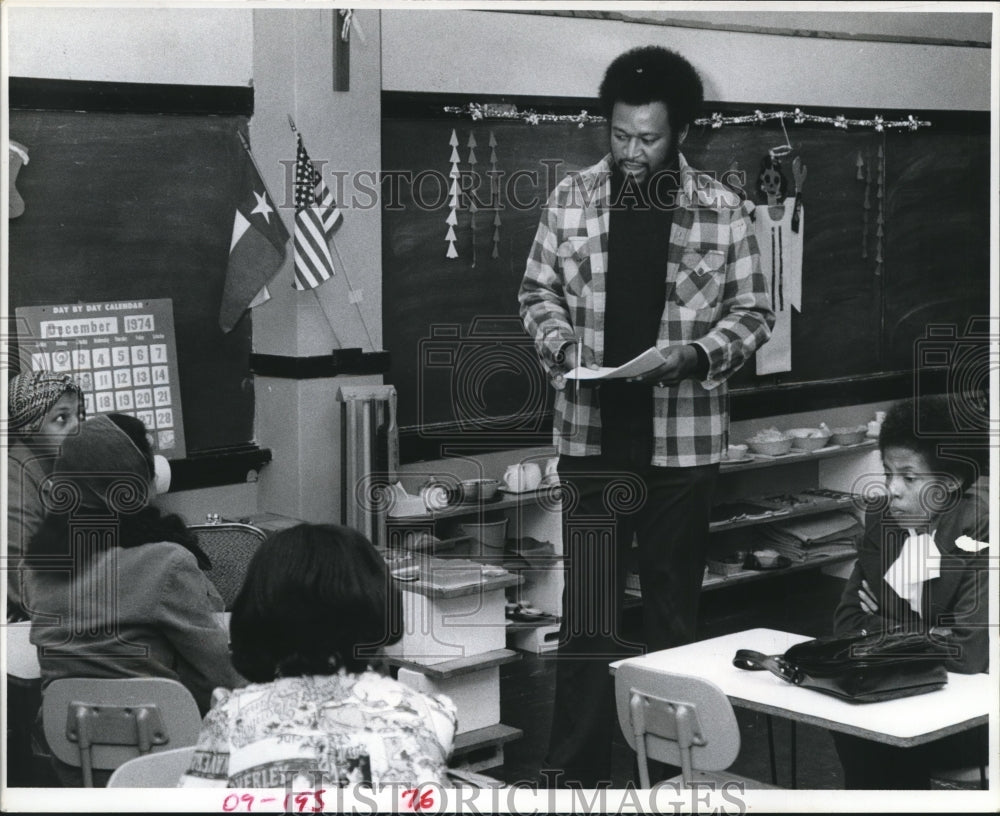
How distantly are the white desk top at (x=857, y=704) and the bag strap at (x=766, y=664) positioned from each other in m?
0.02

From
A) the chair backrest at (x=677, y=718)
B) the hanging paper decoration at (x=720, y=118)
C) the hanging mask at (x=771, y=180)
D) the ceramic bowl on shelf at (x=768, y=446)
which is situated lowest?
the chair backrest at (x=677, y=718)

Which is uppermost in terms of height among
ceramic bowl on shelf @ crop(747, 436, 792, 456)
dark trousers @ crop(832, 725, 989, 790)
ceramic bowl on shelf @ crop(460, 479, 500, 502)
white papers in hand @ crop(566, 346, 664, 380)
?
white papers in hand @ crop(566, 346, 664, 380)

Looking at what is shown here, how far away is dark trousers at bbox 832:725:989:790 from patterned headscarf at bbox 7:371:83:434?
242 centimetres

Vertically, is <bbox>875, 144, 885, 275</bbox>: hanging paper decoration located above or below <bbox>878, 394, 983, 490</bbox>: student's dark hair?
above

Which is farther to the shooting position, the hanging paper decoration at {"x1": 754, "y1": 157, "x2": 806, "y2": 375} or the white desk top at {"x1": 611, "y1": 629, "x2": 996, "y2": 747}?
the hanging paper decoration at {"x1": 754, "y1": 157, "x2": 806, "y2": 375}

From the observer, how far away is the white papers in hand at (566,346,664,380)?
12.1 ft

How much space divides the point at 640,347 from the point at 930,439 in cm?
94

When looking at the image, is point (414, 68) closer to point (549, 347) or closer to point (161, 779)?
point (549, 347)

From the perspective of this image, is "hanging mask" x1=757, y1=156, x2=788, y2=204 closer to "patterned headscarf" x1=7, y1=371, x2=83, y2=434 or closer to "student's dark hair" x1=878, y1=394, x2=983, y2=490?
"student's dark hair" x1=878, y1=394, x2=983, y2=490

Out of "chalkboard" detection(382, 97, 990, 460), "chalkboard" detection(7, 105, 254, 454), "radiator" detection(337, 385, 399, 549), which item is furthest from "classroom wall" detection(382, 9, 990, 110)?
"radiator" detection(337, 385, 399, 549)

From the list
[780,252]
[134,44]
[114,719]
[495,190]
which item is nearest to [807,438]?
[780,252]

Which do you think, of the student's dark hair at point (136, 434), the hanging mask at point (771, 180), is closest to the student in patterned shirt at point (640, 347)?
the student's dark hair at point (136, 434)

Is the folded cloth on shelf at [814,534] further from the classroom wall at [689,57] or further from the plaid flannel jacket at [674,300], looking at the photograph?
the plaid flannel jacket at [674,300]

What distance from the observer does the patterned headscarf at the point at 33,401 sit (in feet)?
13.6
